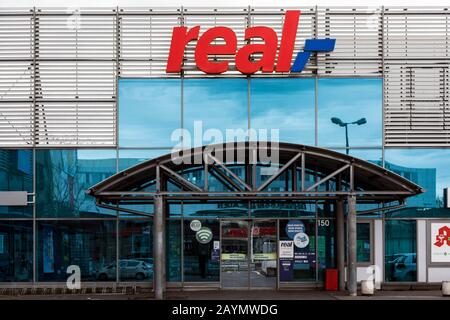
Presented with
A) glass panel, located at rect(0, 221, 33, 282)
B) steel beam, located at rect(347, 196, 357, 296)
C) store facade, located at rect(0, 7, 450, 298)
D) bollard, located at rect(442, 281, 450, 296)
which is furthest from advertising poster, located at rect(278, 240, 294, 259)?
glass panel, located at rect(0, 221, 33, 282)

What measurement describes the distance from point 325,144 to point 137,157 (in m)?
6.18

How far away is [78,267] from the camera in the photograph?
22016mm

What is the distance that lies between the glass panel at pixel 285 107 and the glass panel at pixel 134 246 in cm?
498

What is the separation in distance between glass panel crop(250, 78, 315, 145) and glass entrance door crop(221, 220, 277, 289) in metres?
3.09

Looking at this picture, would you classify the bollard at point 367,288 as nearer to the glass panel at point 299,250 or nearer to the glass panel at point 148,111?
the glass panel at point 299,250

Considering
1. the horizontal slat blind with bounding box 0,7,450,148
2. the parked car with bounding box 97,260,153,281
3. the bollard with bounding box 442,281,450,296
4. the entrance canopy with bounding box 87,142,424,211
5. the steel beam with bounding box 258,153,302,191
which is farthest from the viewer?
the horizontal slat blind with bounding box 0,7,450,148

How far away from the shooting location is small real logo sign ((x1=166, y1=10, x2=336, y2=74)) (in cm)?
2183

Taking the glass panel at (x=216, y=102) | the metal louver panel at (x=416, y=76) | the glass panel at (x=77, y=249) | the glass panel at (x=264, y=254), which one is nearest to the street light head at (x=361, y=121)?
the metal louver panel at (x=416, y=76)

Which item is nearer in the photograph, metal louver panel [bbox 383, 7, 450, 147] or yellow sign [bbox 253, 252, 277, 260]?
yellow sign [bbox 253, 252, 277, 260]

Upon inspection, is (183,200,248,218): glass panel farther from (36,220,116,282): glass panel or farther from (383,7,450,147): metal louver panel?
(383,7,450,147): metal louver panel

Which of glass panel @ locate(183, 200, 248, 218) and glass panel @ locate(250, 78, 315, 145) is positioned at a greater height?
glass panel @ locate(250, 78, 315, 145)

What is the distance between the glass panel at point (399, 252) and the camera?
22125 mm

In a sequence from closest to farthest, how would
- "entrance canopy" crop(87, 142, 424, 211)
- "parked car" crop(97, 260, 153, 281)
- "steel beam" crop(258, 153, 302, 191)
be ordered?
"steel beam" crop(258, 153, 302, 191) < "entrance canopy" crop(87, 142, 424, 211) < "parked car" crop(97, 260, 153, 281)

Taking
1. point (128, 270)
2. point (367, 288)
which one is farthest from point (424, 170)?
point (128, 270)
